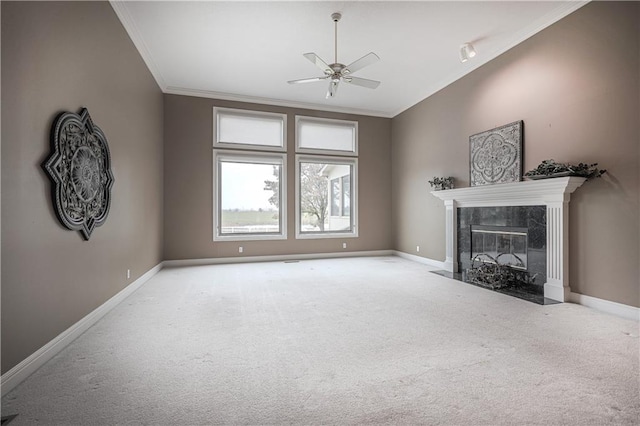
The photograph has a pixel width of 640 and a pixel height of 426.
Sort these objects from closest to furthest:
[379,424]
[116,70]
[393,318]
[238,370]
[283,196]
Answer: [379,424], [238,370], [393,318], [116,70], [283,196]

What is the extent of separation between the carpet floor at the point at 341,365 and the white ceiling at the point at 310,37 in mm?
3527

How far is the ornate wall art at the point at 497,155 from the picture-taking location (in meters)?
4.50

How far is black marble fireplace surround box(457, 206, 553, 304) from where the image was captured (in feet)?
13.5

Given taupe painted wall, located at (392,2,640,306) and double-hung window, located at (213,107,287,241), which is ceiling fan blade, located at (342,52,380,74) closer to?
taupe painted wall, located at (392,2,640,306)

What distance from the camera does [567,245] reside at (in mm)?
3807

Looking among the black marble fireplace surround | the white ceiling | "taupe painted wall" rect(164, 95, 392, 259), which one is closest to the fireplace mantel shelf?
the black marble fireplace surround

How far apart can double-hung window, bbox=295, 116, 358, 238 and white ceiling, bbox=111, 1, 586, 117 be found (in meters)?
1.25

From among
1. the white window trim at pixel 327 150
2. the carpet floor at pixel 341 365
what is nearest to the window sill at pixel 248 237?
the white window trim at pixel 327 150

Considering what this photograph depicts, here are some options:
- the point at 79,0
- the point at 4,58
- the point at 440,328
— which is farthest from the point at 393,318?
the point at 79,0

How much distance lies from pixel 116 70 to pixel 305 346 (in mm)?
3765

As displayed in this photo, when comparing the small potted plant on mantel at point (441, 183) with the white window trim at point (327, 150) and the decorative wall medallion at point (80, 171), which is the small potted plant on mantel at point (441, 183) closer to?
the white window trim at point (327, 150)

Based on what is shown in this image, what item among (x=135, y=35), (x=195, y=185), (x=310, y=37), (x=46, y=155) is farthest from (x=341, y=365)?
(x=195, y=185)

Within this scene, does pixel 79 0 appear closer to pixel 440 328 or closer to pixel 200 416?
pixel 200 416

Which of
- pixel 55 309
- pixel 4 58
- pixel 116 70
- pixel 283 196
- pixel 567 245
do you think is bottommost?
pixel 55 309
